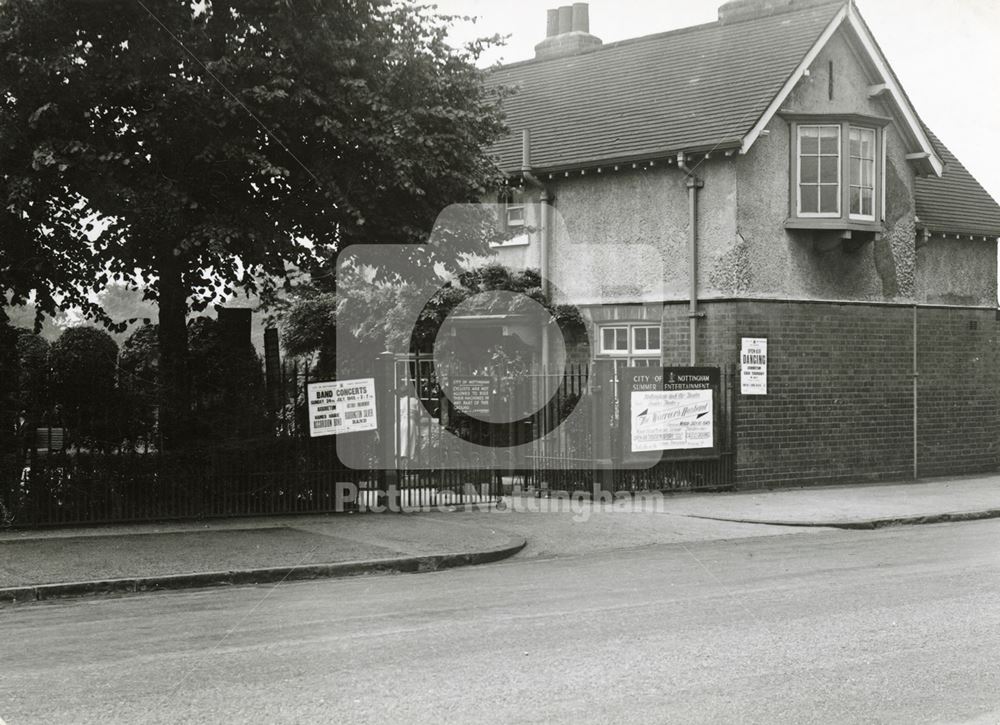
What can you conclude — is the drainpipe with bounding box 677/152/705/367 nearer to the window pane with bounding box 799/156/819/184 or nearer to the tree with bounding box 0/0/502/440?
the window pane with bounding box 799/156/819/184

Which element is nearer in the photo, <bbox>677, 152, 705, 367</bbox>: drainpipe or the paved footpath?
the paved footpath

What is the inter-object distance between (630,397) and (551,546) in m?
5.19

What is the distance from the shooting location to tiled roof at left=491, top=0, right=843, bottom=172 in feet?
66.5

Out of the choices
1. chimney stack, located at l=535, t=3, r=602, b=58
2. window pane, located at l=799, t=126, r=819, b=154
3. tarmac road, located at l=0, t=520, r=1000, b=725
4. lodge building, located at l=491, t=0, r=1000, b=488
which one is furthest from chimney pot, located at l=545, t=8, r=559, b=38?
tarmac road, located at l=0, t=520, r=1000, b=725

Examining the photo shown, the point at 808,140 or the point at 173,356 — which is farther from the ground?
the point at 808,140

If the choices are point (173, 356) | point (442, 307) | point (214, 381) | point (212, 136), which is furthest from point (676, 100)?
point (173, 356)

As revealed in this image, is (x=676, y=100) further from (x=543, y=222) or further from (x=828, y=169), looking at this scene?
(x=543, y=222)

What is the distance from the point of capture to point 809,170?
2028 cm

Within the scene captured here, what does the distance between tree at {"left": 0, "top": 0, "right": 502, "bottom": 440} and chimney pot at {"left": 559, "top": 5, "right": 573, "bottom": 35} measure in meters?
15.2

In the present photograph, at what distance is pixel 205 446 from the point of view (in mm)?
14469

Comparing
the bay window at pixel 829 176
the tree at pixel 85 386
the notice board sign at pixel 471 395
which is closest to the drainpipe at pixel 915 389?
the bay window at pixel 829 176

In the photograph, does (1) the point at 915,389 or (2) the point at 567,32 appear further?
(2) the point at 567,32

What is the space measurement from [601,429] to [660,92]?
27.1 feet

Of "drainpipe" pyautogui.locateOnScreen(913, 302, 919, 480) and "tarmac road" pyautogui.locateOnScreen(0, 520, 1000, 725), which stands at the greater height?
"drainpipe" pyautogui.locateOnScreen(913, 302, 919, 480)
